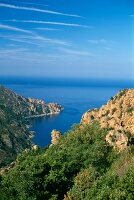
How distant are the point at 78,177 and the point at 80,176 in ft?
1.25

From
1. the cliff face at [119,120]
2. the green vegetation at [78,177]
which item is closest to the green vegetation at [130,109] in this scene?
the cliff face at [119,120]

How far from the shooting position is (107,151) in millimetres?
55312

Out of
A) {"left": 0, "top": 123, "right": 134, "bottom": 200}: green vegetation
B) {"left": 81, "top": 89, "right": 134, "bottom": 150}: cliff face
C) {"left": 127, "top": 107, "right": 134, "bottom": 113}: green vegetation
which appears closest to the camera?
{"left": 0, "top": 123, "right": 134, "bottom": 200}: green vegetation

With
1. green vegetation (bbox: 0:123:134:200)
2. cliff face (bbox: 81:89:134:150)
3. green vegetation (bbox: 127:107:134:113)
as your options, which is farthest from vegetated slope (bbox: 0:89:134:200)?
green vegetation (bbox: 127:107:134:113)

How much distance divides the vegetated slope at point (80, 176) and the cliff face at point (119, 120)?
84 cm

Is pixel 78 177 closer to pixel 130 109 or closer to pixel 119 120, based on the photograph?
pixel 119 120

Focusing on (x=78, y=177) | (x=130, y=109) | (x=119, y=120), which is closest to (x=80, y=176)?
(x=78, y=177)

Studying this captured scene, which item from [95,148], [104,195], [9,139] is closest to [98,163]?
[95,148]

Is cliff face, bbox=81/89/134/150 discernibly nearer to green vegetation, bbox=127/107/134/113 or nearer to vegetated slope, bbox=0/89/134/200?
green vegetation, bbox=127/107/134/113

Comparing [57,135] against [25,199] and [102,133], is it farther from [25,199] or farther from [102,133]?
[25,199]

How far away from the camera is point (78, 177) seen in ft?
138

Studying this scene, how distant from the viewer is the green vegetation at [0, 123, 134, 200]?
35.4m

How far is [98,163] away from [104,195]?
63.9 ft

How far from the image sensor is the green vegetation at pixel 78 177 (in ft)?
116
